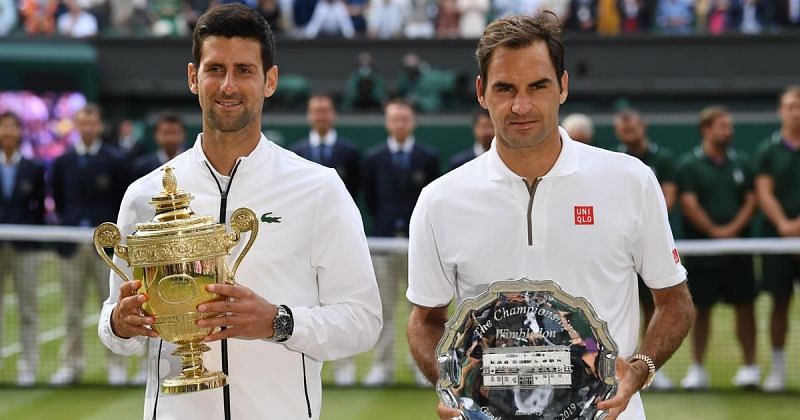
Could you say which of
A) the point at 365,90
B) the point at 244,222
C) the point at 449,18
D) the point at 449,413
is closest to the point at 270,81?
the point at 244,222

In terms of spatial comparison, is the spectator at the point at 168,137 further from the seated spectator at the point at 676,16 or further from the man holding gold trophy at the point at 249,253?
the seated spectator at the point at 676,16

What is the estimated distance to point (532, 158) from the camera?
10.5 ft

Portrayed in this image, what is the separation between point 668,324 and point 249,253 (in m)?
1.06

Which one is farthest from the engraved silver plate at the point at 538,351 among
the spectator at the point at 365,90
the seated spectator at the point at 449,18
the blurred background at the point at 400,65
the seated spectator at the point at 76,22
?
the seated spectator at the point at 76,22

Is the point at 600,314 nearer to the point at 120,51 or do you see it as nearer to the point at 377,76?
the point at 377,76

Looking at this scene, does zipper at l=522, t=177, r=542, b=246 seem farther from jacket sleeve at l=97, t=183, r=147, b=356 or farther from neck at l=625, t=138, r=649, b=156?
neck at l=625, t=138, r=649, b=156

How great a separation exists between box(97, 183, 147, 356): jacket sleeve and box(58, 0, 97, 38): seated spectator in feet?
48.9

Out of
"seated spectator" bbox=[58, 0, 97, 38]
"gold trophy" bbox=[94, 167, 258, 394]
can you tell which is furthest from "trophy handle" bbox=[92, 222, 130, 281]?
"seated spectator" bbox=[58, 0, 97, 38]

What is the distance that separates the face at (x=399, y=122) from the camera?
9.48 meters

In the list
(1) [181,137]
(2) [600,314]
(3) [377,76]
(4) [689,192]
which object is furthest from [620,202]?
(3) [377,76]

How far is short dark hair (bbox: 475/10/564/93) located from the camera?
3.08 metres

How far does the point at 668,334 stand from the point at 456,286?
21.4 inches

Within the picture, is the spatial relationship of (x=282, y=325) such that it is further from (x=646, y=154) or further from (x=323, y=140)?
(x=323, y=140)

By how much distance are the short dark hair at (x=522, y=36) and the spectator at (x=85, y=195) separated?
19.3 feet
